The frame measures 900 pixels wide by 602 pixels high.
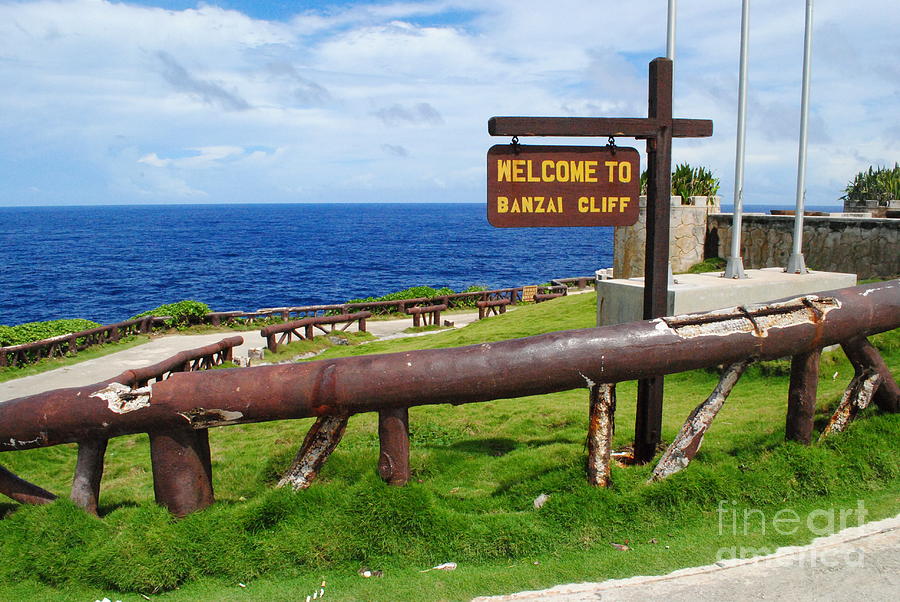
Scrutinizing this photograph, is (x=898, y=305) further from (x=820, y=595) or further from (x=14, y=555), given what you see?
(x=14, y=555)

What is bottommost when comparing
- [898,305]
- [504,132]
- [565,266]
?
[565,266]

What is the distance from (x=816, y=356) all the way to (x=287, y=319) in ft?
82.4

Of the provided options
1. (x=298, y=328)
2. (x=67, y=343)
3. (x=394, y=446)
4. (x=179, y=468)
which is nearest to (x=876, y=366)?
(x=394, y=446)

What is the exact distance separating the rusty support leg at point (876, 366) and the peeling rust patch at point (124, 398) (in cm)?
408

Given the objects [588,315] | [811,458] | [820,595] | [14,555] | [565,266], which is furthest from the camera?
[565,266]

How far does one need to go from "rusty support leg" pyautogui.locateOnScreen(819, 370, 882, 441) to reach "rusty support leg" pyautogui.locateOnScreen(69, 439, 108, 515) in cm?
429

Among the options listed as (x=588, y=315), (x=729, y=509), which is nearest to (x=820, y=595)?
(x=729, y=509)

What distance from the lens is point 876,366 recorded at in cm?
451

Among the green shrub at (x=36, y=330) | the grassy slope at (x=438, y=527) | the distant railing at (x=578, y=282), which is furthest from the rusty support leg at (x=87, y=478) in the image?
the distant railing at (x=578, y=282)

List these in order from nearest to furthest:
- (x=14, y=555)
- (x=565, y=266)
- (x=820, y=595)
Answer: (x=820, y=595) → (x=14, y=555) → (x=565, y=266)

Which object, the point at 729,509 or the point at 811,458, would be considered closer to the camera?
the point at 729,509

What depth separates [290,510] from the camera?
362cm

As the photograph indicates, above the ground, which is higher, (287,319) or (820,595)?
(820,595)

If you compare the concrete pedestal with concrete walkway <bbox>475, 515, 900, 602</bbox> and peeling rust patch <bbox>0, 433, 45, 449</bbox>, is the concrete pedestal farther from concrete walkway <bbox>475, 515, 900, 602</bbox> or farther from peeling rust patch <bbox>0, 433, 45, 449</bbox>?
peeling rust patch <bbox>0, 433, 45, 449</bbox>
